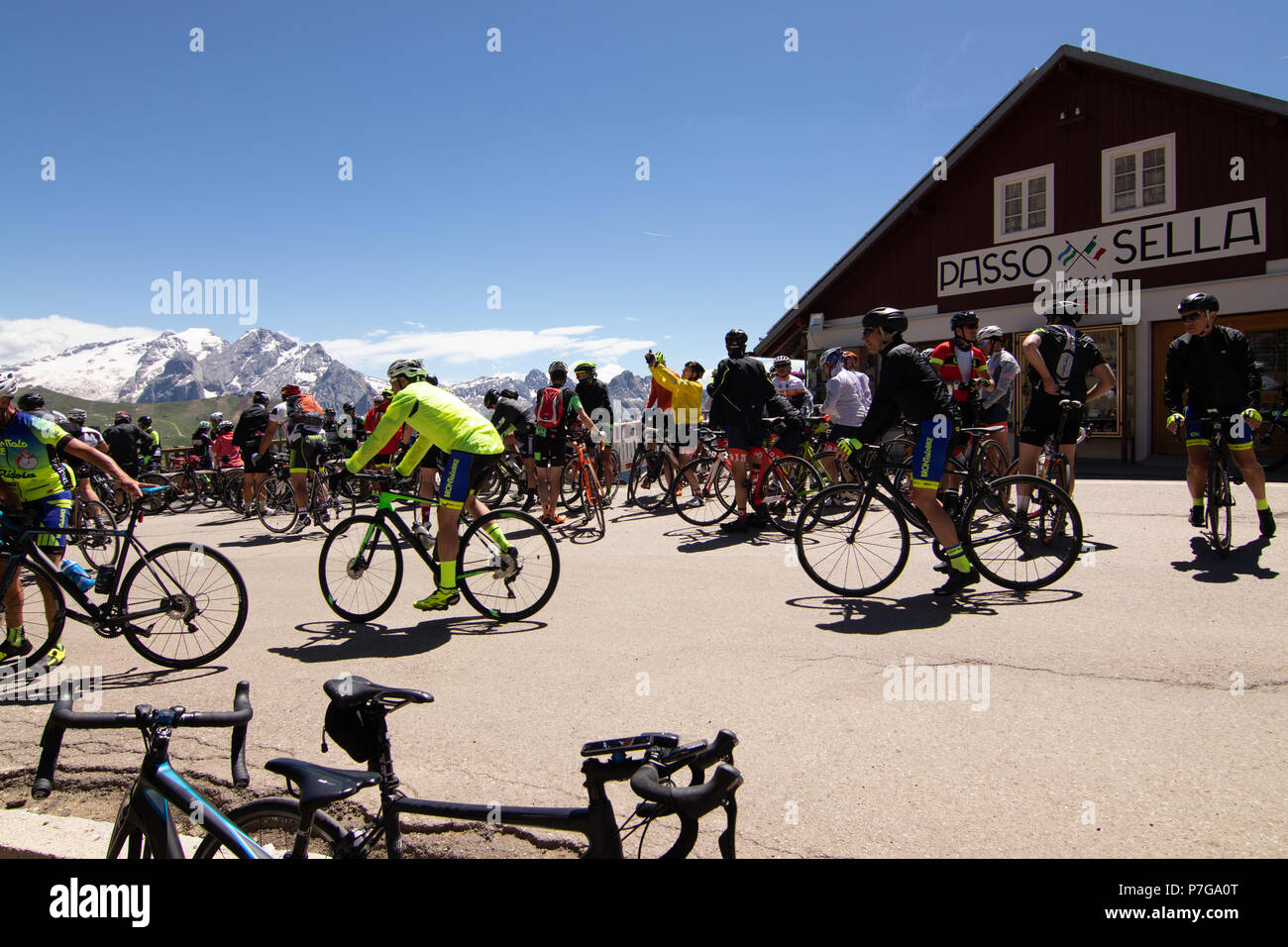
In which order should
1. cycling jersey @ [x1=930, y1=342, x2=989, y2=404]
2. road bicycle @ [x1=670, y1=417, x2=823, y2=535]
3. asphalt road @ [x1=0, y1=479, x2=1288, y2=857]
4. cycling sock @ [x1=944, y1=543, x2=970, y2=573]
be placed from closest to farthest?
asphalt road @ [x1=0, y1=479, x2=1288, y2=857], cycling sock @ [x1=944, y1=543, x2=970, y2=573], cycling jersey @ [x1=930, y1=342, x2=989, y2=404], road bicycle @ [x1=670, y1=417, x2=823, y2=535]

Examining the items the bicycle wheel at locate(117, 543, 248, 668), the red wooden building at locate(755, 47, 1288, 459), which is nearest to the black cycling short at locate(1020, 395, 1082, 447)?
the bicycle wheel at locate(117, 543, 248, 668)

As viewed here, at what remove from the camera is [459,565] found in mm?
6184

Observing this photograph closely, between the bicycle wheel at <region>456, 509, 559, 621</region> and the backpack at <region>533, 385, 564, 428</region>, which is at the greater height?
the backpack at <region>533, 385, 564, 428</region>

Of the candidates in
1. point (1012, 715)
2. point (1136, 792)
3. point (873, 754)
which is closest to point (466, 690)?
point (873, 754)

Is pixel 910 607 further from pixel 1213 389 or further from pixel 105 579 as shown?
pixel 105 579

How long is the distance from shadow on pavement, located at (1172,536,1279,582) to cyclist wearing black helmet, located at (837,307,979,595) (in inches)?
71.9

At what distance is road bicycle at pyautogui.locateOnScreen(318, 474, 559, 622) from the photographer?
6191 millimetres

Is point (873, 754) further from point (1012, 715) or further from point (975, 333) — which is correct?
point (975, 333)

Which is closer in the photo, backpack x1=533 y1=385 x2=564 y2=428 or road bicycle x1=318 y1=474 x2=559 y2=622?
road bicycle x1=318 y1=474 x2=559 y2=622

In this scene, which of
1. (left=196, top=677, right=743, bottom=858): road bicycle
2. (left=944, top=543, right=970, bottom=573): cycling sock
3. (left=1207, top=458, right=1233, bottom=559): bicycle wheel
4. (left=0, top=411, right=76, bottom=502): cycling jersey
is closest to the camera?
(left=196, top=677, right=743, bottom=858): road bicycle

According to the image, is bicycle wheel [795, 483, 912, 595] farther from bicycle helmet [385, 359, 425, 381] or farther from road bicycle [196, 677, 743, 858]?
road bicycle [196, 677, 743, 858]

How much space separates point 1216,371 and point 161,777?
7919 mm

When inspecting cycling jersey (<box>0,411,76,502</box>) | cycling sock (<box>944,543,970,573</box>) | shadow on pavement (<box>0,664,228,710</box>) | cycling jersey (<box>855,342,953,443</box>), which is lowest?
shadow on pavement (<box>0,664,228,710</box>)

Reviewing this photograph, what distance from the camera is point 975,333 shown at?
854 cm
